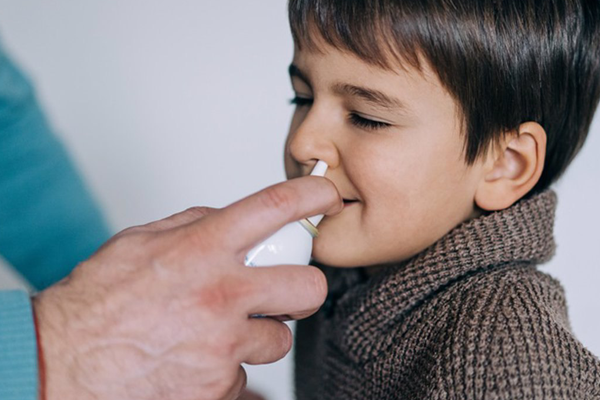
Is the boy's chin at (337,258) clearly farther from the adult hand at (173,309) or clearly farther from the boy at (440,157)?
the adult hand at (173,309)

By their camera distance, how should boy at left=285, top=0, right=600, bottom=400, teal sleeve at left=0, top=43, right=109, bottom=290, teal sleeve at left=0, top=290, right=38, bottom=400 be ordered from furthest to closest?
teal sleeve at left=0, top=43, right=109, bottom=290
boy at left=285, top=0, right=600, bottom=400
teal sleeve at left=0, top=290, right=38, bottom=400

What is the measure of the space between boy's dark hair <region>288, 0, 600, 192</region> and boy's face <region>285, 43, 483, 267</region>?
0.07ft

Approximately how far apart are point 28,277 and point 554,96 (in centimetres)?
89

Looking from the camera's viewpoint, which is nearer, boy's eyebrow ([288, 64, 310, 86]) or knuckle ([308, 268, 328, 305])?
knuckle ([308, 268, 328, 305])

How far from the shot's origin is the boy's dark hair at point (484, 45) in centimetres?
79

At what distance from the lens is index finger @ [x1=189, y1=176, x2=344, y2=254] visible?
65 centimetres

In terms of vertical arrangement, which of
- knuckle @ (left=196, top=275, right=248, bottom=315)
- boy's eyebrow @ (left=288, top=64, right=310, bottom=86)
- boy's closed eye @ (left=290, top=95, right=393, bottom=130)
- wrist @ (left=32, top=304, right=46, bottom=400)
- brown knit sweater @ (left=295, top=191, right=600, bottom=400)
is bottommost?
brown knit sweater @ (left=295, top=191, right=600, bottom=400)

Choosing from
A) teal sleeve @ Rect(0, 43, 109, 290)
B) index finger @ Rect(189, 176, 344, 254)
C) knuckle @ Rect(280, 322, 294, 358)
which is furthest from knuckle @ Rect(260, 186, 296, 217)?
teal sleeve @ Rect(0, 43, 109, 290)

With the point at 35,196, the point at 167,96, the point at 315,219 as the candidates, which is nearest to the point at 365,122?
the point at 315,219

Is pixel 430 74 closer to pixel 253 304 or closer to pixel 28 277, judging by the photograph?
pixel 253 304

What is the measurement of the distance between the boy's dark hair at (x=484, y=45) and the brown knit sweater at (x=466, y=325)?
0.12 metres

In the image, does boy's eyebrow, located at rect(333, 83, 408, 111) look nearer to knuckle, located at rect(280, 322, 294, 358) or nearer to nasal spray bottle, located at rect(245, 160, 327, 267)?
nasal spray bottle, located at rect(245, 160, 327, 267)

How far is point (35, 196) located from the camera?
111cm

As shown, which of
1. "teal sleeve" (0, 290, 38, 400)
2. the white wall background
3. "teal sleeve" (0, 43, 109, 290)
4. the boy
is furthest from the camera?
the white wall background
